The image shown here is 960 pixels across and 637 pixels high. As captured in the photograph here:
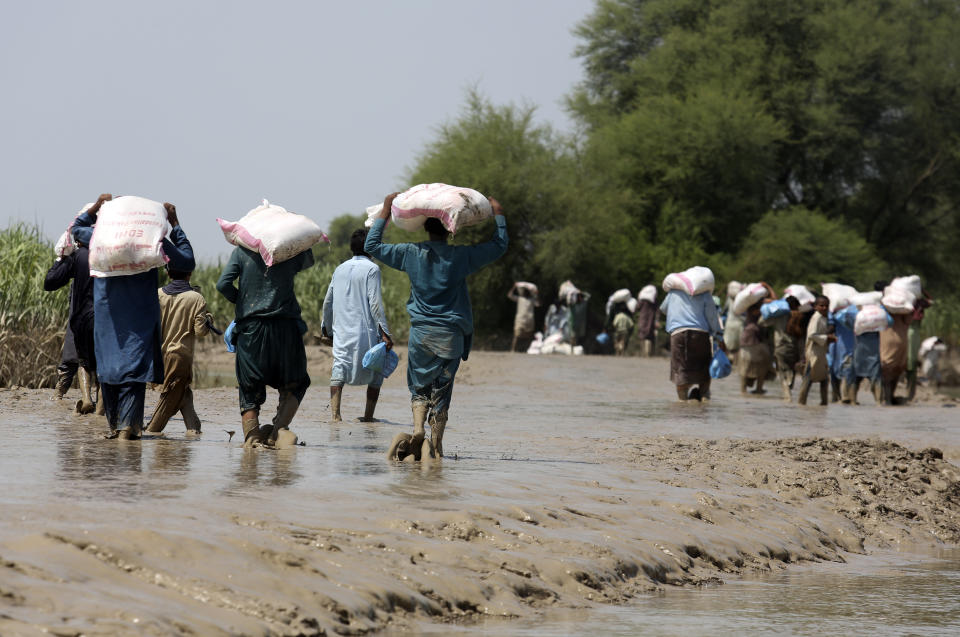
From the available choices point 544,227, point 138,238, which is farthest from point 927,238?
point 138,238

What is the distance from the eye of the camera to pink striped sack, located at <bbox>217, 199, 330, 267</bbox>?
882 centimetres

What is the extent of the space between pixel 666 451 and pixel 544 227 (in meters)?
26.0

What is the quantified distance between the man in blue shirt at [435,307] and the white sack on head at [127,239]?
1.44 meters

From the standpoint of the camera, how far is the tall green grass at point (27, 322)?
15578mm

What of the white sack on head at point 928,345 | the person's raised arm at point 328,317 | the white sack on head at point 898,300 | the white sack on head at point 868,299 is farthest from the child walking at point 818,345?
the white sack on head at point 928,345

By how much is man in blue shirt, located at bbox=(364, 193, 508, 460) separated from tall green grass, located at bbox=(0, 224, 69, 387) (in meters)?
8.28

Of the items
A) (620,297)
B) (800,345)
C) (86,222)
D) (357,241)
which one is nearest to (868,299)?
(800,345)

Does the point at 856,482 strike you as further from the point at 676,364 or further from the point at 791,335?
the point at 791,335

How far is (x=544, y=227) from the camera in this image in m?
36.7

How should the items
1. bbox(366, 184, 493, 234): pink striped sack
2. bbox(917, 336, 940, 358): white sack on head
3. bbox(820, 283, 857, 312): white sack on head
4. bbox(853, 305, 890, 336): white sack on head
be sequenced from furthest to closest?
bbox(917, 336, 940, 358): white sack on head
bbox(820, 283, 857, 312): white sack on head
bbox(853, 305, 890, 336): white sack on head
bbox(366, 184, 493, 234): pink striped sack

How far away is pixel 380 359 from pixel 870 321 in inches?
368

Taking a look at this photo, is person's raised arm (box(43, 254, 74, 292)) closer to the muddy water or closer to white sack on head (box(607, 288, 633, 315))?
the muddy water

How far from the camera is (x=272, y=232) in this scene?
8836mm

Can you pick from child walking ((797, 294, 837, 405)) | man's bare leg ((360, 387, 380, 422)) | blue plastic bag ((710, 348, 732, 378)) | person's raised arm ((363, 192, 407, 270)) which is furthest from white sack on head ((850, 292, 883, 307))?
person's raised arm ((363, 192, 407, 270))
